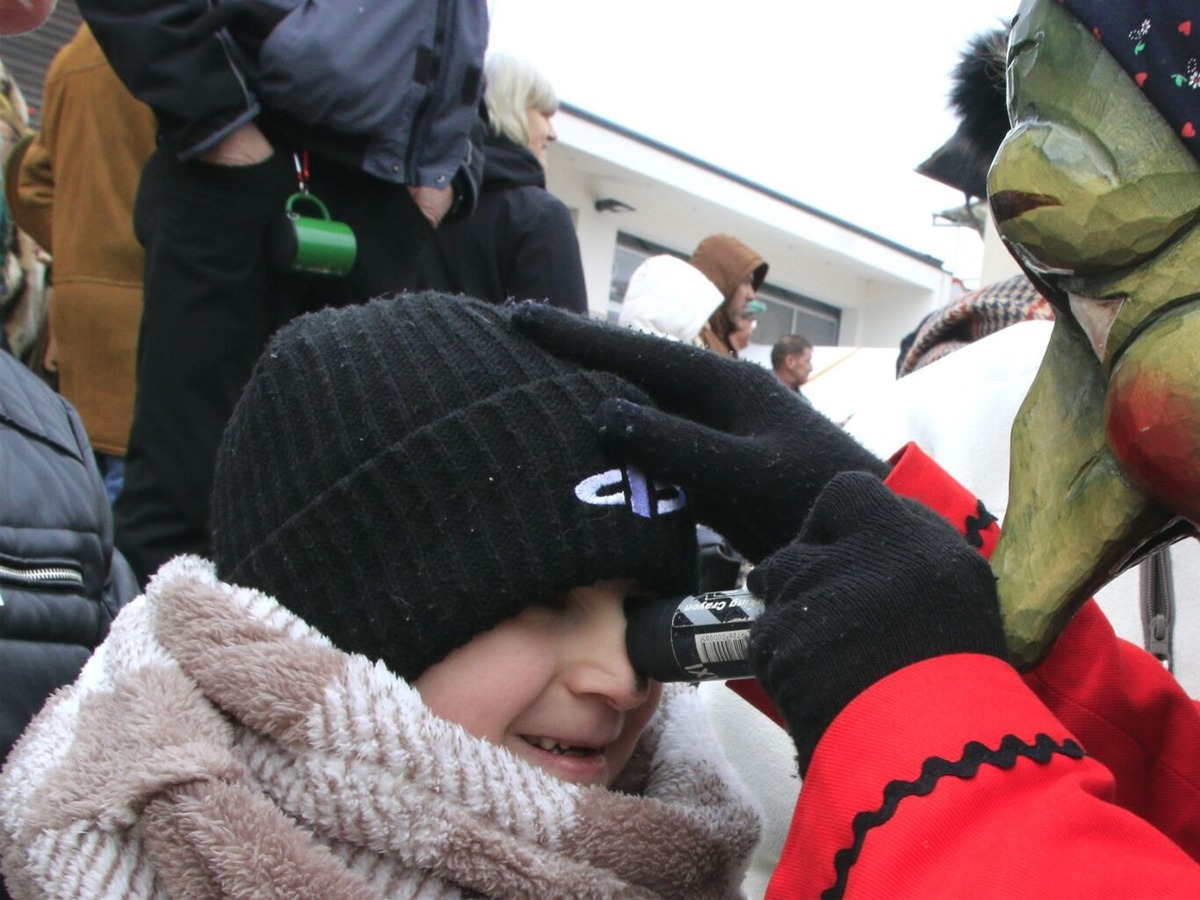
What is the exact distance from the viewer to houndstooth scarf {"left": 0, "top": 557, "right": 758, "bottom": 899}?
0.75 meters

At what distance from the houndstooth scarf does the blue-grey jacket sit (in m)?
0.83

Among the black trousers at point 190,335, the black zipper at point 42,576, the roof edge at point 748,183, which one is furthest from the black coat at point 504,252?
the roof edge at point 748,183

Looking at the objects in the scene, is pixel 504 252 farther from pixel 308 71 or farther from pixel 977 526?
pixel 977 526

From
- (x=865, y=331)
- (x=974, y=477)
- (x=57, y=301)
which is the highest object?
(x=974, y=477)

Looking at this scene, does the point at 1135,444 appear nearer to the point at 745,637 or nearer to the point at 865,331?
the point at 745,637

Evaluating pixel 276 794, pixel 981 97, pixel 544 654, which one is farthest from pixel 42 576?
pixel 981 97

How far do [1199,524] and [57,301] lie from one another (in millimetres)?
1700

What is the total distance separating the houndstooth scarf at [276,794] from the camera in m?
0.75

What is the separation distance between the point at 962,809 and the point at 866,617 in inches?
4.2

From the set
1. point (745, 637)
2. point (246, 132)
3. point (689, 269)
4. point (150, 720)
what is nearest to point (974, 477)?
point (745, 637)

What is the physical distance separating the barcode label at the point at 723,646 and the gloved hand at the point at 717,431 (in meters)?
0.12

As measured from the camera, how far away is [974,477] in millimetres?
1205

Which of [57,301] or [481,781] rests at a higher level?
[481,781]

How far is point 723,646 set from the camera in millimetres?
731
